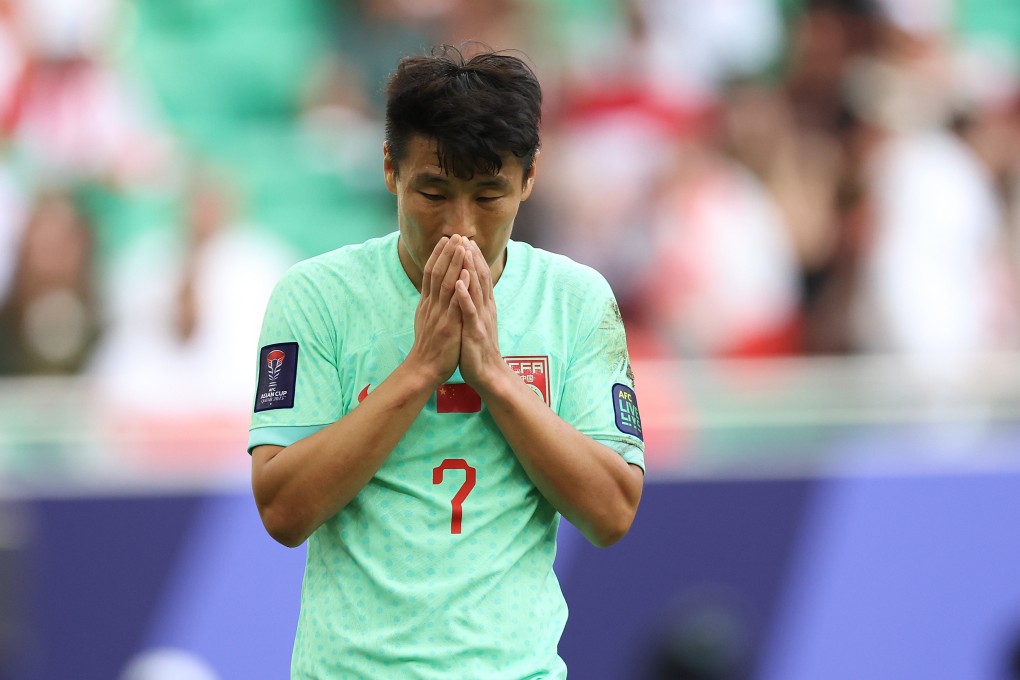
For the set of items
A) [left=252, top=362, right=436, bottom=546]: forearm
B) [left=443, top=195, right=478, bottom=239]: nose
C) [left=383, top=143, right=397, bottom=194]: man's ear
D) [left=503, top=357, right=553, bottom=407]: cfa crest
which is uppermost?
[left=383, top=143, right=397, bottom=194]: man's ear

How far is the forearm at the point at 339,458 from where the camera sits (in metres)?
2.27

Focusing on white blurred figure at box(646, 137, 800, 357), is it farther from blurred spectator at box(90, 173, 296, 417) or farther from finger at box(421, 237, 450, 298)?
finger at box(421, 237, 450, 298)

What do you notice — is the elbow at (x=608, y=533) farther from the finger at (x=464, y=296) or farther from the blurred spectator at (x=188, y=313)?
the blurred spectator at (x=188, y=313)

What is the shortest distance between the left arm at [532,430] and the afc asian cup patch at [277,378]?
0.30 meters

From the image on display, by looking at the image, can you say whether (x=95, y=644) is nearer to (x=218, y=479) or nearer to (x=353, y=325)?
(x=218, y=479)

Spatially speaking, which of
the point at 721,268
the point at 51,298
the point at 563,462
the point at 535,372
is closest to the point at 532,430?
the point at 563,462

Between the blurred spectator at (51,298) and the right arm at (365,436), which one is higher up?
the blurred spectator at (51,298)

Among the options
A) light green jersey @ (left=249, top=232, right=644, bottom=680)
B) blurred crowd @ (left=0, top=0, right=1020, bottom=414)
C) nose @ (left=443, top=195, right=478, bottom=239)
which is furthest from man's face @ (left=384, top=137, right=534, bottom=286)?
blurred crowd @ (left=0, top=0, right=1020, bottom=414)

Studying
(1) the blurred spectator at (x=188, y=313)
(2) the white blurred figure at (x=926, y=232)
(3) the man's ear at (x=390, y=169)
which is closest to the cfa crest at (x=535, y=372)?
(3) the man's ear at (x=390, y=169)

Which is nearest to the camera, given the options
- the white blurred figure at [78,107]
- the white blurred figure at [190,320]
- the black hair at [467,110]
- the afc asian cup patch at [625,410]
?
the black hair at [467,110]

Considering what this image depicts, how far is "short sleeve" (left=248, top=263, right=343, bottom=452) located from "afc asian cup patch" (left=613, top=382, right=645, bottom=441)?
0.48 meters

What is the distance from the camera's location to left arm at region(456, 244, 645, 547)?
2.30m

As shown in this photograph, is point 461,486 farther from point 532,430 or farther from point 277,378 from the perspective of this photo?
point 277,378

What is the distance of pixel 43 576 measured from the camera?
210 inches
